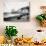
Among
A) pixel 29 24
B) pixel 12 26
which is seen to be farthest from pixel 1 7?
pixel 29 24

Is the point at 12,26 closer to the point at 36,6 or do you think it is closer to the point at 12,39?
the point at 12,39

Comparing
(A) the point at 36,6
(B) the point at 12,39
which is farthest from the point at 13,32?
(A) the point at 36,6

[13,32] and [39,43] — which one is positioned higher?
[13,32]

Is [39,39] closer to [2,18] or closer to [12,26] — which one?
[12,26]

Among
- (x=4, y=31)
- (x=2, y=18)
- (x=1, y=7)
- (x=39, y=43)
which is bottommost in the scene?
(x=39, y=43)

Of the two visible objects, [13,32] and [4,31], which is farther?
[4,31]

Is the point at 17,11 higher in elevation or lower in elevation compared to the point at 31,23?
higher
